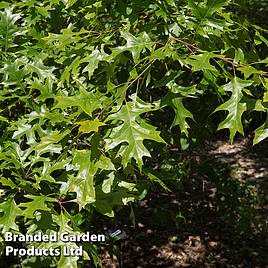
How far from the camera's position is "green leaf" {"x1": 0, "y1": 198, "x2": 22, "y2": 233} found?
173 centimetres

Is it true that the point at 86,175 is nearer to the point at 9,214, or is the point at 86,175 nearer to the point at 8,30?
the point at 9,214

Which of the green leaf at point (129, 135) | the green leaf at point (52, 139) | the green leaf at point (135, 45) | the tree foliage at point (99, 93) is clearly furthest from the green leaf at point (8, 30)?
the green leaf at point (129, 135)

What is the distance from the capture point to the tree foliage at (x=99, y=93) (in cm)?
169

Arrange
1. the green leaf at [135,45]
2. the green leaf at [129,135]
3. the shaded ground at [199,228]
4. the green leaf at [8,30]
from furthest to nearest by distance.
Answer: the shaded ground at [199,228] → the green leaf at [8,30] → the green leaf at [135,45] → the green leaf at [129,135]

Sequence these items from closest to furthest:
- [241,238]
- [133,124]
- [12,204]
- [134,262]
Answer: [133,124] < [12,204] < [134,262] < [241,238]

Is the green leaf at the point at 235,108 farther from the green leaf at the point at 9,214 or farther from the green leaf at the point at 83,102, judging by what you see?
the green leaf at the point at 9,214

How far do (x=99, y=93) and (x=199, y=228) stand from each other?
363 cm

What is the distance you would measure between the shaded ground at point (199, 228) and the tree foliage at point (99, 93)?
2.08m

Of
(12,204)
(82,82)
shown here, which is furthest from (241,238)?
(12,204)

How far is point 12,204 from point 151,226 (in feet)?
11.3

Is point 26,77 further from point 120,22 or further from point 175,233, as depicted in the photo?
point 175,233

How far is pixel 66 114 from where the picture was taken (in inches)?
79.8

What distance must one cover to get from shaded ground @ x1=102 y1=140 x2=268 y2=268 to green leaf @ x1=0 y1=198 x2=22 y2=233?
2586 mm

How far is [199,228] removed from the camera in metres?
5.19
